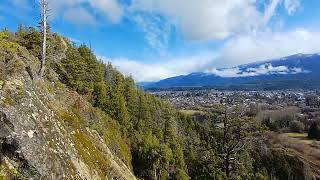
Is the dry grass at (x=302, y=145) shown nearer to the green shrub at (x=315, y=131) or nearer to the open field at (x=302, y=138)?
the open field at (x=302, y=138)

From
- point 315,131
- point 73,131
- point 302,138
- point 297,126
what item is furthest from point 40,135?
point 297,126

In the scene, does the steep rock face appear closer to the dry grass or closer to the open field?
the dry grass

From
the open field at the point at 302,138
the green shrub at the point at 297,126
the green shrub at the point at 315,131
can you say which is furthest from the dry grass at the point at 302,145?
the green shrub at the point at 297,126

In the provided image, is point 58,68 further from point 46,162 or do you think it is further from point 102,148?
point 46,162

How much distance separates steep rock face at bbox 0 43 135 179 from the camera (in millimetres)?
22516

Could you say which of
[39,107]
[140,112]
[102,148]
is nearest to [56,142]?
[39,107]

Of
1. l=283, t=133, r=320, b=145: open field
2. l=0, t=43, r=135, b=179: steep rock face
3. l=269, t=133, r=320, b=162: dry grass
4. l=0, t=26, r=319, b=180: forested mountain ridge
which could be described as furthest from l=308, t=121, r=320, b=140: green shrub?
l=0, t=43, r=135, b=179: steep rock face

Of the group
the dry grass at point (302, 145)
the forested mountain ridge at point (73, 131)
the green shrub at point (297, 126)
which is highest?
the forested mountain ridge at point (73, 131)

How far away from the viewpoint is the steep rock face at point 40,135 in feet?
73.9

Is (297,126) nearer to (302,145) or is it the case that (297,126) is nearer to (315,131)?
(315,131)

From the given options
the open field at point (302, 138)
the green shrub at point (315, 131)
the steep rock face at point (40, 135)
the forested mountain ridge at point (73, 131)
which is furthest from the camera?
the green shrub at point (315, 131)

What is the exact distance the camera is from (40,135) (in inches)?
986

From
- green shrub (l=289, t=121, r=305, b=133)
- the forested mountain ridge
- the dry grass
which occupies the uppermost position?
the forested mountain ridge

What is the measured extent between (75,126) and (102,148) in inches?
242
